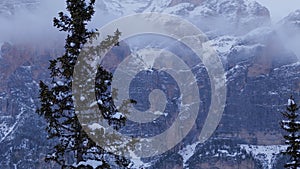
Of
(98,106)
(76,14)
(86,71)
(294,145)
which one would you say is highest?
(76,14)

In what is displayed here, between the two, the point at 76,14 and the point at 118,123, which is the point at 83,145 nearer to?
the point at 118,123

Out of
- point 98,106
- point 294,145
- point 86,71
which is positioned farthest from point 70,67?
point 294,145

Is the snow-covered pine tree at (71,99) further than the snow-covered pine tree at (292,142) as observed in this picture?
No

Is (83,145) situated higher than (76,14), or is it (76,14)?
(76,14)

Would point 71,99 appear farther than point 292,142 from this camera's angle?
No

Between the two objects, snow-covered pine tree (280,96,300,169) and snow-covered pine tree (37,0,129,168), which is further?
snow-covered pine tree (280,96,300,169)

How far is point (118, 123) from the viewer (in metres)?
24.4

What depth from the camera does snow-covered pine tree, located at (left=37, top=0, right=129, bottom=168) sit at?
23688 millimetres

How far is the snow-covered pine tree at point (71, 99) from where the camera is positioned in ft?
77.7

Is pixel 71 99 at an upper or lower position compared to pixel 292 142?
upper

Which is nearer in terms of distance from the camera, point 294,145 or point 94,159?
point 94,159

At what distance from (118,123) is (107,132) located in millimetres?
652

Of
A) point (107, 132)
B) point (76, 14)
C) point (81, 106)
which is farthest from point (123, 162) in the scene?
point (76, 14)

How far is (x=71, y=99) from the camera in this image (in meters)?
24.2
